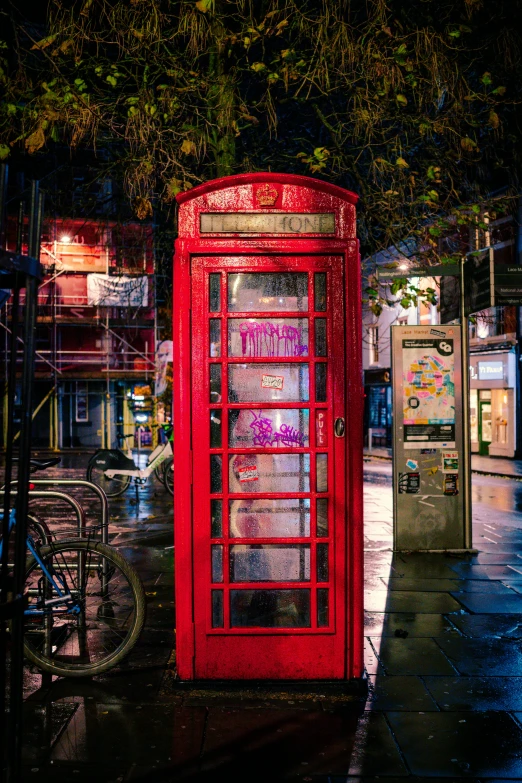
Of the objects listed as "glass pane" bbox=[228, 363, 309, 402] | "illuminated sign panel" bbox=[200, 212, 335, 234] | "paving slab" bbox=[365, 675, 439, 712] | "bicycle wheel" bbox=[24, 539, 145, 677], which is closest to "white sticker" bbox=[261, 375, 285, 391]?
"glass pane" bbox=[228, 363, 309, 402]

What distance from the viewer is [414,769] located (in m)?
3.36

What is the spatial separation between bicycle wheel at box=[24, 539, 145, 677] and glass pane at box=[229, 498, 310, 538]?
85 centimetres

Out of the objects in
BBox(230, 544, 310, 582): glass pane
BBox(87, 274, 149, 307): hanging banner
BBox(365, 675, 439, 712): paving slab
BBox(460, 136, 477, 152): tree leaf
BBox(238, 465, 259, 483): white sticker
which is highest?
BBox(87, 274, 149, 307): hanging banner

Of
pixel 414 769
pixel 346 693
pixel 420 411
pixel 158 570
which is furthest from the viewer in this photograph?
pixel 420 411

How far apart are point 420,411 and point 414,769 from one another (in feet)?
17.6

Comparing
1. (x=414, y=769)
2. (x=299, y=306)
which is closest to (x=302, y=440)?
(x=299, y=306)

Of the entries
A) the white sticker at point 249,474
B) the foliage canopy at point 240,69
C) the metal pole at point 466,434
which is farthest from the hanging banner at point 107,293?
the white sticker at point 249,474

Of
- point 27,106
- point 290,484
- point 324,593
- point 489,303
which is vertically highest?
point 27,106

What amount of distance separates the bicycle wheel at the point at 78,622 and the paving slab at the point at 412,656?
175 centimetres

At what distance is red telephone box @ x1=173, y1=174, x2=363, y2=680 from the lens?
431 cm

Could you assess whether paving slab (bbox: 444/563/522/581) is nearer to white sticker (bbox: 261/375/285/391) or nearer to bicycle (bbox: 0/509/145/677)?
bicycle (bbox: 0/509/145/677)

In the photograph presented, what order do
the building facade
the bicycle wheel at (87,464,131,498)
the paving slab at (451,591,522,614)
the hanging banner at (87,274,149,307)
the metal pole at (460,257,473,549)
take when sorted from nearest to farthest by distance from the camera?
1. the paving slab at (451,591,522,614)
2. the metal pole at (460,257,473,549)
3. the bicycle wheel at (87,464,131,498)
4. the hanging banner at (87,274,149,307)
5. the building facade

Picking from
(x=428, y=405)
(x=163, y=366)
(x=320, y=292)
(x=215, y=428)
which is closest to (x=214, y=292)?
(x=320, y=292)

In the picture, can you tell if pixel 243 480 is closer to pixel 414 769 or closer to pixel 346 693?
pixel 346 693
